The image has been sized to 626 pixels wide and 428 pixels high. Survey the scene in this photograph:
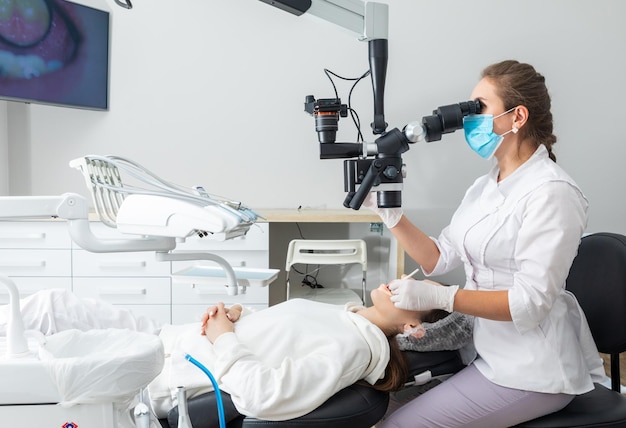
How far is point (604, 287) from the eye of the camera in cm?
133

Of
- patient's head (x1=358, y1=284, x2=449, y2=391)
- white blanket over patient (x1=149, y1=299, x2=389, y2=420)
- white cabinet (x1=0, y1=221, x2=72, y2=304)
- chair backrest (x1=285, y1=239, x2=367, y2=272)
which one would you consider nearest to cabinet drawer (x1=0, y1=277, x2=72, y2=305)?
white cabinet (x1=0, y1=221, x2=72, y2=304)

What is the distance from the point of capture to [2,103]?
2.88 metres

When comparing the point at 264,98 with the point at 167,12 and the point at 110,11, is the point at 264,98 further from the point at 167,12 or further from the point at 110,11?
the point at 110,11

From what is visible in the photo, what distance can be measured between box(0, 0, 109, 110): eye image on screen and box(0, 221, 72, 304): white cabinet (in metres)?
0.67

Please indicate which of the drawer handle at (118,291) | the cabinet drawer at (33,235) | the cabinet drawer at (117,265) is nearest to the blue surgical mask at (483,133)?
the cabinet drawer at (117,265)

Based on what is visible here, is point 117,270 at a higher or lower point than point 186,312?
higher

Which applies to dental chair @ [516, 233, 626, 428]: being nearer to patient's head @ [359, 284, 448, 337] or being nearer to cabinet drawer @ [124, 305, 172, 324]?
patient's head @ [359, 284, 448, 337]

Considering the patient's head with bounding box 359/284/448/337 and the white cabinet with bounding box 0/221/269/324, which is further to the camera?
the white cabinet with bounding box 0/221/269/324

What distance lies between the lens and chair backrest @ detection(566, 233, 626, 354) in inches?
50.6

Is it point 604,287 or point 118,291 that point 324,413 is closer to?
point 604,287

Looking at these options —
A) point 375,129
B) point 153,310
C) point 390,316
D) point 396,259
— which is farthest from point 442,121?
point 153,310

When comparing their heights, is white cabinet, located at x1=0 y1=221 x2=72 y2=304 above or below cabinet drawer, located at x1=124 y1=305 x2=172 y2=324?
above

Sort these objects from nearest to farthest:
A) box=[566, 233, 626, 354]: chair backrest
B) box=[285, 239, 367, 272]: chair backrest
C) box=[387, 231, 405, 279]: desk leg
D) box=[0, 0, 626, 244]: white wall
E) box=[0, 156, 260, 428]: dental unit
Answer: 1. box=[0, 156, 260, 428]: dental unit
2. box=[566, 233, 626, 354]: chair backrest
3. box=[285, 239, 367, 272]: chair backrest
4. box=[387, 231, 405, 279]: desk leg
5. box=[0, 0, 626, 244]: white wall

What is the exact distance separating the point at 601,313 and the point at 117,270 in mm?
1942
